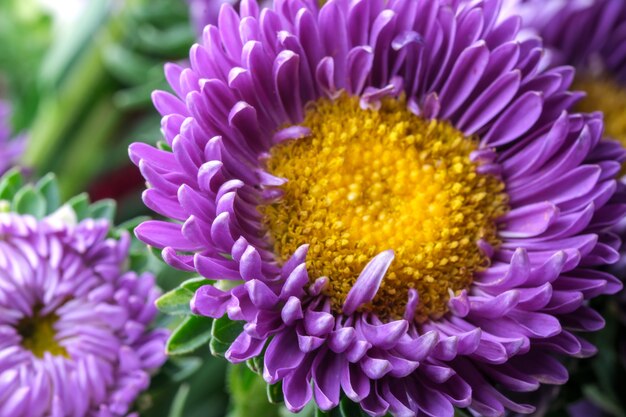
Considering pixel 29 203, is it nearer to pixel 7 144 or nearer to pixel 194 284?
pixel 194 284

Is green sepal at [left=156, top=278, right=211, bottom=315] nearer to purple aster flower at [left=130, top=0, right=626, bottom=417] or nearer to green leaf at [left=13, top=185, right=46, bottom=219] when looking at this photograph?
purple aster flower at [left=130, top=0, right=626, bottom=417]

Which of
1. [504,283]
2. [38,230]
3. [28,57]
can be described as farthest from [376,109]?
[28,57]

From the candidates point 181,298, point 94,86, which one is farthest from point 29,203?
point 94,86

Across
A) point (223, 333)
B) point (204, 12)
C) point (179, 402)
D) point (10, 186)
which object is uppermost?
point (204, 12)

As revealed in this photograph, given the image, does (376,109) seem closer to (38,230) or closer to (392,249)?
(392,249)

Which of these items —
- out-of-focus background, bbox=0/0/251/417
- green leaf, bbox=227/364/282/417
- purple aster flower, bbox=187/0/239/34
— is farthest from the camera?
out-of-focus background, bbox=0/0/251/417

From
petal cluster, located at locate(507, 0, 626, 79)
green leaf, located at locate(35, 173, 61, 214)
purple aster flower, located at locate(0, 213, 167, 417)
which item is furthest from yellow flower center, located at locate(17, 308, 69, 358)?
petal cluster, located at locate(507, 0, 626, 79)
